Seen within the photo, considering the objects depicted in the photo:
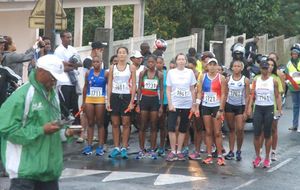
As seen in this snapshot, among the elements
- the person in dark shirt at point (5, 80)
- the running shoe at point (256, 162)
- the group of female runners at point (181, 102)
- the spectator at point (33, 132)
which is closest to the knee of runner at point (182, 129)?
the group of female runners at point (181, 102)

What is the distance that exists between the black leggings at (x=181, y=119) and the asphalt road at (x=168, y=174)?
1.88ft

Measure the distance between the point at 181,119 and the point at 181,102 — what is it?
0.29m

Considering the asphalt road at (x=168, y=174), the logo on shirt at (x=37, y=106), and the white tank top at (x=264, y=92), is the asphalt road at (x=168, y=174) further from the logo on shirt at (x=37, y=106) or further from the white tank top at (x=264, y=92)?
the logo on shirt at (x=37, y=106)

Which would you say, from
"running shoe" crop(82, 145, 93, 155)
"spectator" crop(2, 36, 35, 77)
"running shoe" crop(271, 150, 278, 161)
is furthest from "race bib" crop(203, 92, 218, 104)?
"spectator" crop(2, 36, 35, 77)

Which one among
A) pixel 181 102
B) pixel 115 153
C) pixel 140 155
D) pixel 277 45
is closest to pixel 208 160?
pixel 181 102

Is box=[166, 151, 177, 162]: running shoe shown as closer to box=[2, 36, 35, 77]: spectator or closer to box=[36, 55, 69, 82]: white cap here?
box=[2, 36, 35, 77]: spectator

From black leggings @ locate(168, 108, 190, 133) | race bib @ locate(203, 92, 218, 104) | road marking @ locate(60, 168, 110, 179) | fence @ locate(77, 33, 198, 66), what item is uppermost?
fence @ locate(77, 33, 198, 66)

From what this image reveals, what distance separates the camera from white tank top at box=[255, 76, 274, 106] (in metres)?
12.6

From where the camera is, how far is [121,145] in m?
13.7

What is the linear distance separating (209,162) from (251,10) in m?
19.1

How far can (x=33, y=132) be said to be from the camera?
251 inches

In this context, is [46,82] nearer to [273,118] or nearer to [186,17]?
[273,118]

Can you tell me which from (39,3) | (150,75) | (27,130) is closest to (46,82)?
(27,130)

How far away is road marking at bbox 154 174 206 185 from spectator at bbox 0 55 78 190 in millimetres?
4479
